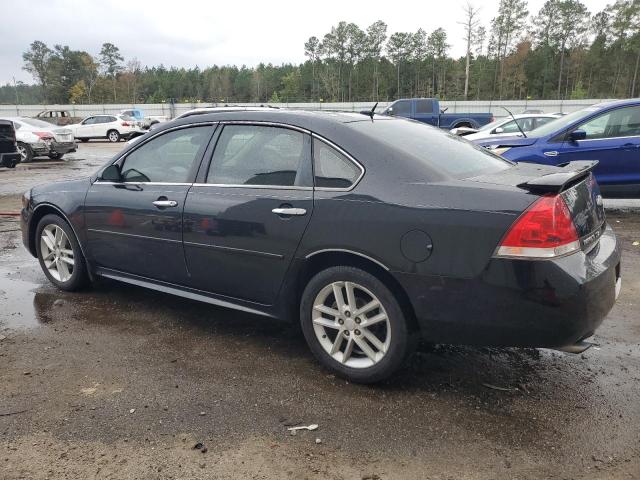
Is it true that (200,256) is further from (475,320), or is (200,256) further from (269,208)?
(475,320)

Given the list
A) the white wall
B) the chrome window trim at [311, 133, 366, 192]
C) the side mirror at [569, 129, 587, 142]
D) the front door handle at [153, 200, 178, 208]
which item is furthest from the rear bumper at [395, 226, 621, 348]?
the white wall

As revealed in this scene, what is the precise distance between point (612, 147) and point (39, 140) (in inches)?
648

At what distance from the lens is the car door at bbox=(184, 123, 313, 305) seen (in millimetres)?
3213

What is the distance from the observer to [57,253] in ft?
15.6

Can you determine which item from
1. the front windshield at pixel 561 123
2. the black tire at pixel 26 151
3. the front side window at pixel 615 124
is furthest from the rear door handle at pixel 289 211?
the black tire at pixel 26 151

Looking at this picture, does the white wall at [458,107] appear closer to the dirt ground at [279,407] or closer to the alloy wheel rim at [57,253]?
the alloy wheel rim at [57,253]

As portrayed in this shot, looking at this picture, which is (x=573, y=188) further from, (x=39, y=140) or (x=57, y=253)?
(x=39, y=140)

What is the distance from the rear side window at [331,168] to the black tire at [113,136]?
91.0ft

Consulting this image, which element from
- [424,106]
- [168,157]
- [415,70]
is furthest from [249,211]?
[415,70]

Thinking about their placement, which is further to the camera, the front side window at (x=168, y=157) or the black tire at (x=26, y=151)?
the black tire at (x=26, y=151)

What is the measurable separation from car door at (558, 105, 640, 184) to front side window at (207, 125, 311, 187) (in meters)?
5.64

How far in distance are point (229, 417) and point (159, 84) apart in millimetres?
111444

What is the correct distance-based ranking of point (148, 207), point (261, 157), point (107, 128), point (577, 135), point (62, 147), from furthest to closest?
point (107, 128) < point (62, 147) < point (577, 135) < point (148, 207) < point (261, 157)

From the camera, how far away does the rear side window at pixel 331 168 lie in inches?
121
